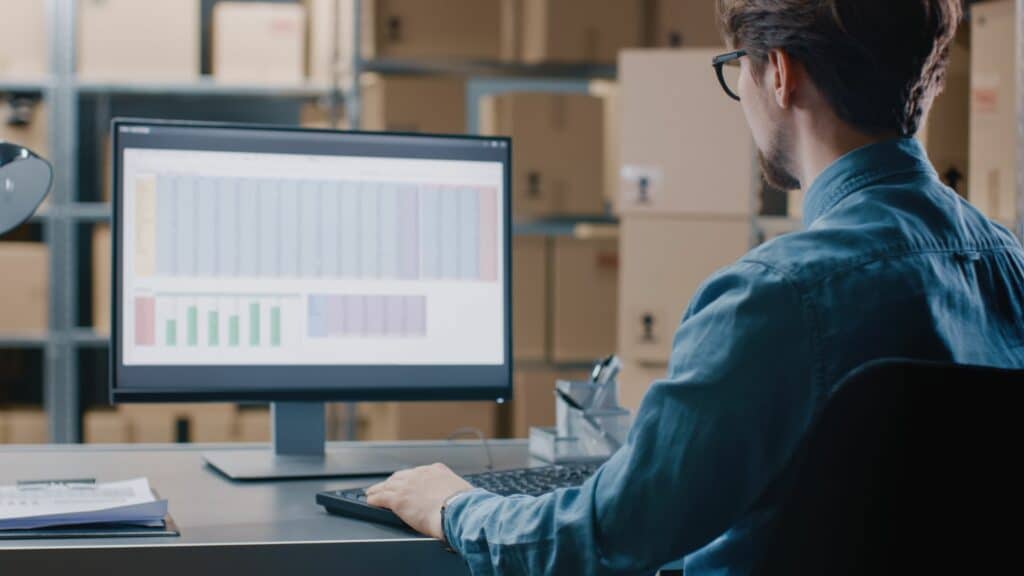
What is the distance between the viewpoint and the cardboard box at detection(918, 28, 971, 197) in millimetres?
3180

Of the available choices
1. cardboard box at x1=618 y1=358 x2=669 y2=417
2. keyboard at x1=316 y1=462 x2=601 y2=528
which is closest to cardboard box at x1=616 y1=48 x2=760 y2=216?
cardboard box at x1=618 y1=358 x2=669 y2=417

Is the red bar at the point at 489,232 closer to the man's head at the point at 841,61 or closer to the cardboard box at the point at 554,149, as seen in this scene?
the man's head at the point at 841,61

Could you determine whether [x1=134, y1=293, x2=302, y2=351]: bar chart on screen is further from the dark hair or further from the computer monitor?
the dark hair

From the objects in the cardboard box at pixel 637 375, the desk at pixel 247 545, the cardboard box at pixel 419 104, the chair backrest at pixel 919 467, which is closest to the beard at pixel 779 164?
the chair backrest at pixel 919 467

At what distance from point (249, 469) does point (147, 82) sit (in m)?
2.68

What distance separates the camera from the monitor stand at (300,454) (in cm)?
150

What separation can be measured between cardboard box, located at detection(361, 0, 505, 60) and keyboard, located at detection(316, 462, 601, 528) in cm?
246

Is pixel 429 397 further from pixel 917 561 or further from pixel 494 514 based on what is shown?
pixel 917 561

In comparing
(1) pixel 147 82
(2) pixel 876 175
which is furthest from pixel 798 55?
(1) pixel 147 82

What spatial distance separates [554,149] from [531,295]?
0.43 metres

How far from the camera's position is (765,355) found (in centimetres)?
88

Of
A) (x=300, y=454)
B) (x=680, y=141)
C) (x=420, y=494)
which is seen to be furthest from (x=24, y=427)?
(x=420, y=494)

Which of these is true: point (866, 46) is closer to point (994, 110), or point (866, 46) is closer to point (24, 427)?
point (994, 110)

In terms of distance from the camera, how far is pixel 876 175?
1.01 m
